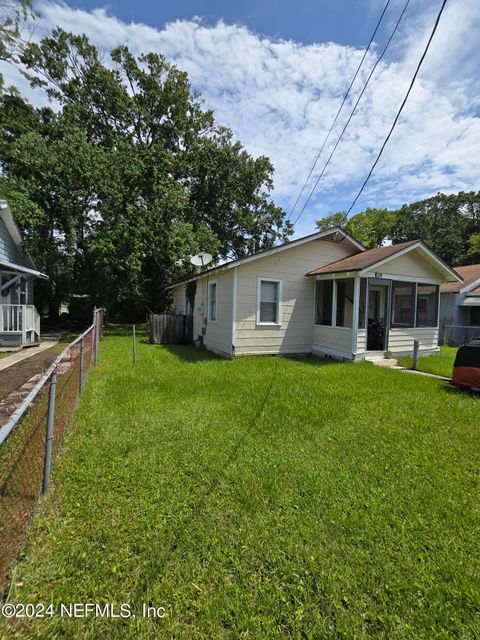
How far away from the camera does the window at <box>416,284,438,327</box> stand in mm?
10797

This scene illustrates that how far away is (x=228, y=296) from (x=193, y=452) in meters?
6.48

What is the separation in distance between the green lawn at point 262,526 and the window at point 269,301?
5144 millimetres

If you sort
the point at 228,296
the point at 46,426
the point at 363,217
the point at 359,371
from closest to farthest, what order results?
1. the point at 46,426
2. the point at 359,371
3. the point at 228,296
4. the point at 363,217

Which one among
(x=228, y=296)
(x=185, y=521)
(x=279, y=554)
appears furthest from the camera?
(x=228, y=296)

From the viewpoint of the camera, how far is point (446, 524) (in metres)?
2.48

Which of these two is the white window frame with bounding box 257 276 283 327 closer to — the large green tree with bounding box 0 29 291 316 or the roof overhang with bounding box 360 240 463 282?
the roof overhang with bounding box 360 240 463 282

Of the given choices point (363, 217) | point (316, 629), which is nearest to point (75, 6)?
point (316, 629)

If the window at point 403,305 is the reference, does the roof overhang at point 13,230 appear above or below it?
above

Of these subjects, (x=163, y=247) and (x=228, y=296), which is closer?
(x=228, y=296)

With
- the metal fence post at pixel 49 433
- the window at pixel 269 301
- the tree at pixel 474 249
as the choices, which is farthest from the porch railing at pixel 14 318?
the tree at pixel 474 249

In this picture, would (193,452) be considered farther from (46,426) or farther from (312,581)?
A: (312,581)

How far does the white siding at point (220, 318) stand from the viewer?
955cm

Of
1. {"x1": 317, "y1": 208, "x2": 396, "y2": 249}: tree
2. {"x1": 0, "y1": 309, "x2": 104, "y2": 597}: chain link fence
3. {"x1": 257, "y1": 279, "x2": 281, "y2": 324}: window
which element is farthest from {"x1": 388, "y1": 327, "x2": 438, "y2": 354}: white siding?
{"x1": 317, "y1": 208, "x2": 396, "y2": 249}: tree

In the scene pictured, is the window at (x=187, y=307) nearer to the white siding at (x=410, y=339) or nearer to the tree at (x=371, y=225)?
the white siding at (x=410, y=339)
